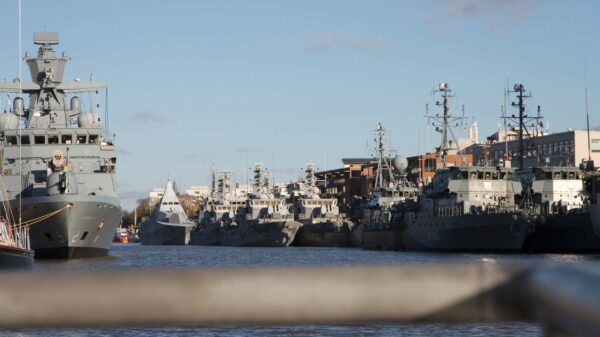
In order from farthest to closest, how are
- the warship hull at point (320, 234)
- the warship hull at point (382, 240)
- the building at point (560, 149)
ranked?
the warship hull at point (320, 234) → the building at point (560, 149) → the warship hull at point (382, 240)

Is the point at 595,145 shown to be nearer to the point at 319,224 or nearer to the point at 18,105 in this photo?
the point at 319,224

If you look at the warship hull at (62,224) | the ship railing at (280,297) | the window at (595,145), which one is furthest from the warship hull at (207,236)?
the ship railing at (280,297)

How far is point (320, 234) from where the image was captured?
13775cm

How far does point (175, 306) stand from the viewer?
100 inches

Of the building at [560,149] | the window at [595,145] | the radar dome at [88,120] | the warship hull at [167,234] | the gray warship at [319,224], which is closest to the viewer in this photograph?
the radar dome at [88,120]

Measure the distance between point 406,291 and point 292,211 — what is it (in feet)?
499

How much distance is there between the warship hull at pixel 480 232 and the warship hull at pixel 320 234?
46810 millimetres

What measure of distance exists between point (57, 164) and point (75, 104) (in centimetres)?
1387

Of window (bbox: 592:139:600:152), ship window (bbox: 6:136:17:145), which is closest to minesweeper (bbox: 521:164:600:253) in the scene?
ship window (bbox: 6:136:17:145)

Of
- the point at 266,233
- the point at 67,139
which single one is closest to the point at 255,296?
the point at 67,139

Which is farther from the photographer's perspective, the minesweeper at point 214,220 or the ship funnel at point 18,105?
the minesweeper at point 214,220

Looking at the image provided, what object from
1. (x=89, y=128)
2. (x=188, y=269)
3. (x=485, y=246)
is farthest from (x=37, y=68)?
(x=188, y=269)

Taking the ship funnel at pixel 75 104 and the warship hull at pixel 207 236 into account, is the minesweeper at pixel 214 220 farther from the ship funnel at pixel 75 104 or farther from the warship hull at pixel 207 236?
the ship funnel at pixel 75 104

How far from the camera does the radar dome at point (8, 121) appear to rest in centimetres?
6825
